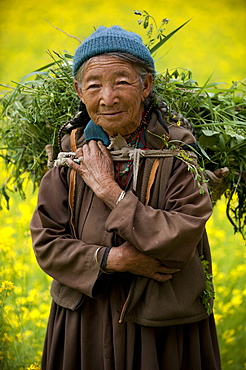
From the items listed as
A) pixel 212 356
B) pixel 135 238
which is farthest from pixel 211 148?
pixel 212 356

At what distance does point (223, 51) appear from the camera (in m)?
5.86

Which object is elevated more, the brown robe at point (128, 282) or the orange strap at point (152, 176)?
the orange strap at point (152, 176)

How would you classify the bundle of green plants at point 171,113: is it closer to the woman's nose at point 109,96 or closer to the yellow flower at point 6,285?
the woman's nose at point 109,96

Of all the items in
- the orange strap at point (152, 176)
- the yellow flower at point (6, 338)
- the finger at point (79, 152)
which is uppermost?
the finger at point (79, 152)

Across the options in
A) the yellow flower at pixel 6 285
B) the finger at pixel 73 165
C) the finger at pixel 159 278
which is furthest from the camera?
the yellow flower at pixel 6 285

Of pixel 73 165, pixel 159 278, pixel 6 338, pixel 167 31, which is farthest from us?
pixel 167 31

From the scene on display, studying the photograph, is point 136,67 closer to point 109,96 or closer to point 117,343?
point 109,96

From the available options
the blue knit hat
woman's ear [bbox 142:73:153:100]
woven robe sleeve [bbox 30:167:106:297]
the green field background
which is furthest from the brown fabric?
the green field background

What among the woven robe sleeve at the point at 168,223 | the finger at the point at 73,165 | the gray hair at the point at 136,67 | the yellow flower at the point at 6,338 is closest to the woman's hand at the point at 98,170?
the finger at the point at 73,165

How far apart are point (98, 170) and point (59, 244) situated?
1.29ft

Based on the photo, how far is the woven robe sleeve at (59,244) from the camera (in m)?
2.11

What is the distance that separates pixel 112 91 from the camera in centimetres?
203

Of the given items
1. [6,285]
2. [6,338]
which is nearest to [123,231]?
[6,285]

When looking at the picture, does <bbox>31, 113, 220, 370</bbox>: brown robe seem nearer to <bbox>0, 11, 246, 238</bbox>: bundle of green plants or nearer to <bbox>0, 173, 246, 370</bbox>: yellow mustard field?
<bbox>0, 11, 246, 238</bbox>: bundle of green plants
